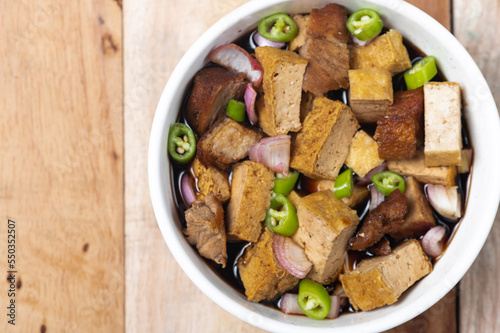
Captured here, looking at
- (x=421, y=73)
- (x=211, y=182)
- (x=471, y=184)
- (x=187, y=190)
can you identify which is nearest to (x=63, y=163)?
(x=187, y=190)

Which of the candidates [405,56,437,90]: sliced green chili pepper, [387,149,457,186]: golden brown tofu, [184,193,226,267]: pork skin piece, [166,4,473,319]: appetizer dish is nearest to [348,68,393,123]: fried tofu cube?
[166,4,473,319]: appetizer dish

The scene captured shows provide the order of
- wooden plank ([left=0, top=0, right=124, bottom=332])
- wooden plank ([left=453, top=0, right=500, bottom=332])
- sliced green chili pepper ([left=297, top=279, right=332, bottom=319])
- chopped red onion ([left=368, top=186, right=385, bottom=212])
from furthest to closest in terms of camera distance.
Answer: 1. wooden plank ([left=0, top=0, right=124, bottom=332])
2. wooden plank ([left=453, top=0, right=500, bottom=332])
3. chopped red onion ([left=368, top=186, right=385, bottom=212])
4. sliced green chili pepper ([left=297, top=279, right=332, bottom=319])

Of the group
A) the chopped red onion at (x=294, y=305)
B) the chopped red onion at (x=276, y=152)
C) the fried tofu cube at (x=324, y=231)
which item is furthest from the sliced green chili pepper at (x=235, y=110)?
the chopped red onion at (x=294, y=305)

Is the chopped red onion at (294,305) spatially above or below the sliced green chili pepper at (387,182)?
below

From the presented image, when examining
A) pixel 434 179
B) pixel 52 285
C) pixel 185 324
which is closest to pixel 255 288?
pixel 185 324

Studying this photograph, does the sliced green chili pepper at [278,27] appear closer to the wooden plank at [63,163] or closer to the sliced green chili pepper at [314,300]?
the wooden plank at [63,163]

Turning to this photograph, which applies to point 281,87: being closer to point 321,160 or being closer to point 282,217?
point 321,160

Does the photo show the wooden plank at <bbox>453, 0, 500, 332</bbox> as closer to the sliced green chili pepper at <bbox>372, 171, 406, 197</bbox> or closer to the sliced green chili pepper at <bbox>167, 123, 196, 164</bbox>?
the sliced green chili pepper at <bbox>372, 171, 406, 197</bbox>
